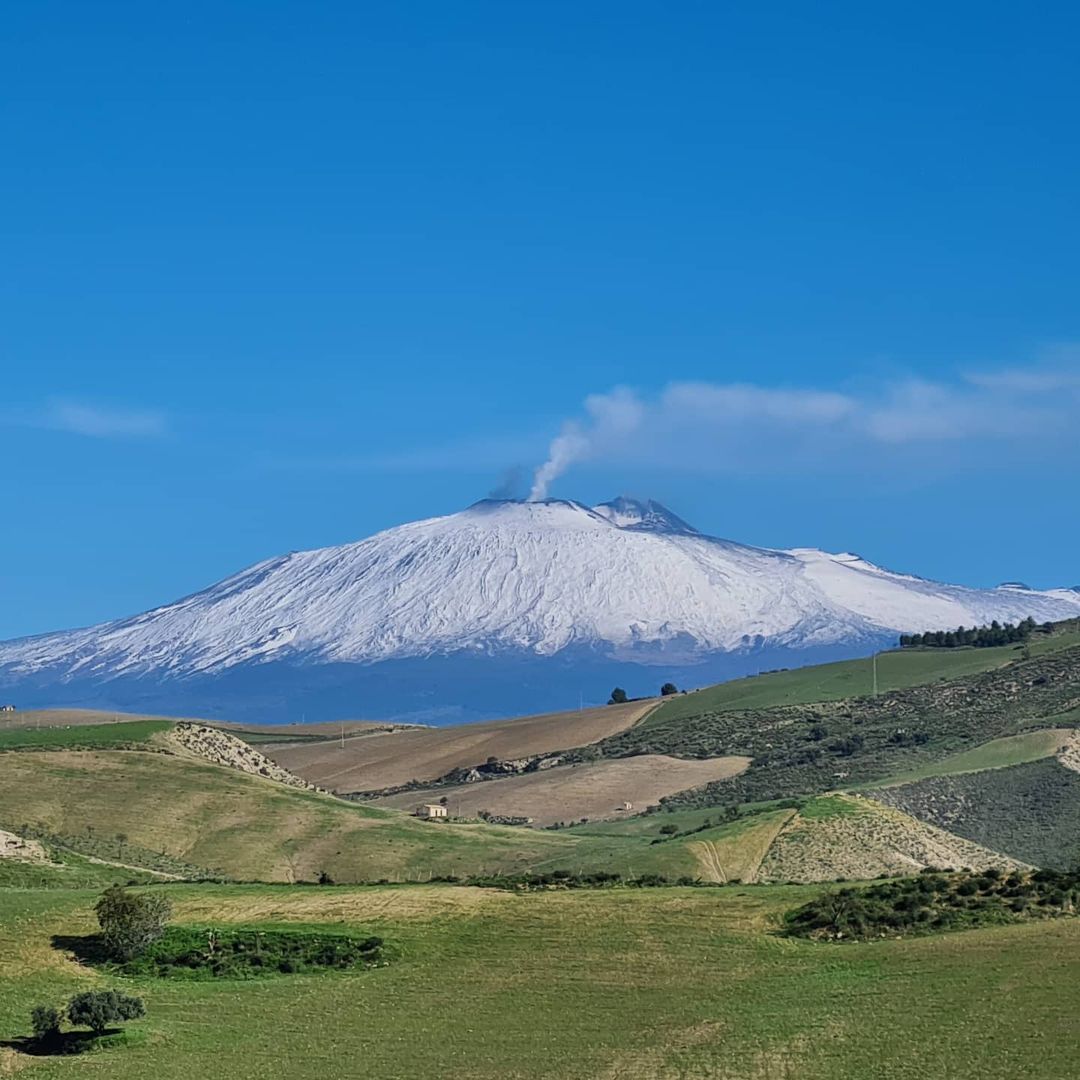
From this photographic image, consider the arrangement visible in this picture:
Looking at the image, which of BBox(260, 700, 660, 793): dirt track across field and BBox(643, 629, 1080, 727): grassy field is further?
BBox(643, 629, 1080, 727): grassy field

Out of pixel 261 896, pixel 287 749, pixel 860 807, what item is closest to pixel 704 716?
pixel 287 749

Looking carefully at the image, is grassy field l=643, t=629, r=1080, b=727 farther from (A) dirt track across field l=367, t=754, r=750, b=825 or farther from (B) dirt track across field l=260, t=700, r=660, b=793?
(A) dirt track across field l=367, t=754, r=750, b=825

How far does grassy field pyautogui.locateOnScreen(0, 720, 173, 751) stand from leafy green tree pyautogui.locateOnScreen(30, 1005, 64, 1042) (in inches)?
2534

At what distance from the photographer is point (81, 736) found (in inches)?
4688

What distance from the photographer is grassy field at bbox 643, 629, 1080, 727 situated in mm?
169000

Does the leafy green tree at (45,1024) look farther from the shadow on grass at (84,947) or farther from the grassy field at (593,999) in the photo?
the shadow on grass at (84,947)

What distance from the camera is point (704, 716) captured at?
170 m

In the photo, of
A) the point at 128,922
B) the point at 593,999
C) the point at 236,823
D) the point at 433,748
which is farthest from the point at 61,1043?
the point at 433,748

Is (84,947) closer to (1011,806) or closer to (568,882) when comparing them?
(568,882)

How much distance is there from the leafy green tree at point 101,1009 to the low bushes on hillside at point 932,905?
19.2 m

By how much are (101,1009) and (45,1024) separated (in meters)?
1.63

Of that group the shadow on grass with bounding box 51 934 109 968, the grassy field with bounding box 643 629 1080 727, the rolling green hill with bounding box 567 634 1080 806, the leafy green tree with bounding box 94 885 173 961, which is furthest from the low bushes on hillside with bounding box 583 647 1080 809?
the shadow on grass with bounding box 51 934 109 968

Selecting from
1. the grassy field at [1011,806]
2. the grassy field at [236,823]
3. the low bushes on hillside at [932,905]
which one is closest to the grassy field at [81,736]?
the grassy field at [236,823]

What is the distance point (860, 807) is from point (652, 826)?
17995 millimetres
